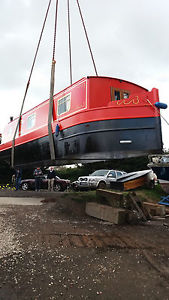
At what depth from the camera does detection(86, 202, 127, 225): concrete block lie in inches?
179

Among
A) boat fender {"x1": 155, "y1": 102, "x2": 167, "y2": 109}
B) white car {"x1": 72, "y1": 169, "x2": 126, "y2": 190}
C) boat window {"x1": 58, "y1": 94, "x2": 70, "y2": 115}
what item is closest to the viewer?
boat fender {"x1": 155, "y1": 102, "x2": 167, "y2": 109}

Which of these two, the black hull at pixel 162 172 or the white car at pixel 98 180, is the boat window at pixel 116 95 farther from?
the white car at pixel 98 180

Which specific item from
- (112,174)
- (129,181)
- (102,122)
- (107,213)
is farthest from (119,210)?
(112,174)

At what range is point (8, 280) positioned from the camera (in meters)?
2.16

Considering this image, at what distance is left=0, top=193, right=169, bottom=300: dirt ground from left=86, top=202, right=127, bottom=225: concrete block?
22 centimetres

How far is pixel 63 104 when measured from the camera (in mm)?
5852

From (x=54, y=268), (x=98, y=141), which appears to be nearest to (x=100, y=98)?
(x=98, y=141)

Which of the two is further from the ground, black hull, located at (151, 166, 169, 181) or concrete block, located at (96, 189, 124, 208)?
black hull, located at (151, 166, 169, 181)

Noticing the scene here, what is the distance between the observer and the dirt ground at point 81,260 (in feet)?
6.62

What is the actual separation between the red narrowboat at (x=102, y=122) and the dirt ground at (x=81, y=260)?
1652 millimetres

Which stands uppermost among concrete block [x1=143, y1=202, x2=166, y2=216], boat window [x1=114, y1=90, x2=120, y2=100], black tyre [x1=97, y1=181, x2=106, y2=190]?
boat window [x1=114, y1=90, x2=120, y2=100]

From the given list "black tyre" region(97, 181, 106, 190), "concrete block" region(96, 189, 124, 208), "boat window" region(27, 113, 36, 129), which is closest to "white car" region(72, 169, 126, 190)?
"black tyre" region(97, 181, 106, 190)

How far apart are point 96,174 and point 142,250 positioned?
8563mm

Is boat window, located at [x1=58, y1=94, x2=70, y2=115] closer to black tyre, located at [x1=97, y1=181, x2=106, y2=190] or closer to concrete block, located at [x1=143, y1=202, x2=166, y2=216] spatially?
concrete block, located at [x1=143, y1=202, x2=166, y2=216]
